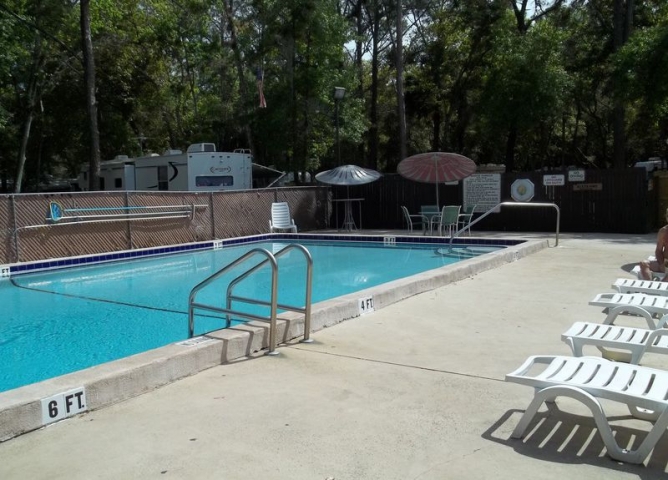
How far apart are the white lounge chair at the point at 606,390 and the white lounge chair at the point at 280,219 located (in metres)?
14.9

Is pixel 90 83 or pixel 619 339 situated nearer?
pixel 619 339

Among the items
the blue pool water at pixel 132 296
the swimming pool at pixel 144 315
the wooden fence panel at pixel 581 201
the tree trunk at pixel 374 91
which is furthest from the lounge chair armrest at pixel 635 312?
the tree trunk at pixel 374 91

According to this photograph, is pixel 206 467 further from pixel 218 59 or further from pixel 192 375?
pixel 218 59

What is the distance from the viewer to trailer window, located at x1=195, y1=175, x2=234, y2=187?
67.3 feet

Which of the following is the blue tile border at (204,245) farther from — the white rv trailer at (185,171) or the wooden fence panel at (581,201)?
the white rv trailer at (185,171)

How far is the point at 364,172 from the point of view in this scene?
1850 cm

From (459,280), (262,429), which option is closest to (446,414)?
(262,429)

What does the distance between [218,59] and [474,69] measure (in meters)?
11.9

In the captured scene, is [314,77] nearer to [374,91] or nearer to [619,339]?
[374,91]

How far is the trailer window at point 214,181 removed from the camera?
2050cm

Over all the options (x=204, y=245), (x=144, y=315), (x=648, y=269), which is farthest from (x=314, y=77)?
(x=648, y=269)

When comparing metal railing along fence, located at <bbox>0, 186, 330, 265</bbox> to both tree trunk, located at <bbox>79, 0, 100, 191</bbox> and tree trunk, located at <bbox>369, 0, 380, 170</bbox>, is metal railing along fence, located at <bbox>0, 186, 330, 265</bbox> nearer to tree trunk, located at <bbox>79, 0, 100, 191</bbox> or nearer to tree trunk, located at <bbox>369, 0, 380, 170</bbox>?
tree trunk, located at <bbox>79, 0, 100, 191</bbox>

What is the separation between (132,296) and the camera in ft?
30.5

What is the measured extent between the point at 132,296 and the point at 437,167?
31.5 feet
